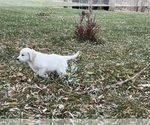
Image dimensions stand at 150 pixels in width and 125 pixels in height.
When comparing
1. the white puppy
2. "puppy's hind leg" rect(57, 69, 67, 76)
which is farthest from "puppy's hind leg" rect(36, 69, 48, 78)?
"puppy's hind leg" rect(57, 69, 67, 76)

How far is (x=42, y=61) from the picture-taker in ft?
14.5

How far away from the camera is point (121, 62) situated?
242 inches

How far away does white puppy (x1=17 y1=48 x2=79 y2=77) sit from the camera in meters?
4.37

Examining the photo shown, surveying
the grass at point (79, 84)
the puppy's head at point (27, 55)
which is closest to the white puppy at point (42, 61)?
the puppy's head at point (27, 55)

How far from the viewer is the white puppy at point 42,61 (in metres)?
4.37

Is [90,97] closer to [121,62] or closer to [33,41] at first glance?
[121,62]

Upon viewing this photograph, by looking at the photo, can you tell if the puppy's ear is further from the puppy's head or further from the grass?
the grass

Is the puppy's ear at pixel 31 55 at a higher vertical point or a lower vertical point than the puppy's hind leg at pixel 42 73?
higher

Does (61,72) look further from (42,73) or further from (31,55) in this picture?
(31,55)

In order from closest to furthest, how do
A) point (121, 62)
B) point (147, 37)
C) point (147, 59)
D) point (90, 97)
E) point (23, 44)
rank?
point (90, 97), point (121, 62), point (147, 59), point (23, 44), point (147, 37)

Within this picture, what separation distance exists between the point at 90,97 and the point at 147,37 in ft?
19.1

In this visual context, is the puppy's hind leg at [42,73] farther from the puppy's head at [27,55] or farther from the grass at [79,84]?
the puppy's head at [27,55]

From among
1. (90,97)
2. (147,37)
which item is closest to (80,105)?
(90,97)

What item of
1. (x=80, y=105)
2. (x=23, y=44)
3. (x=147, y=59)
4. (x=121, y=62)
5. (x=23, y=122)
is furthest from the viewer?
(x=23, y=44)
